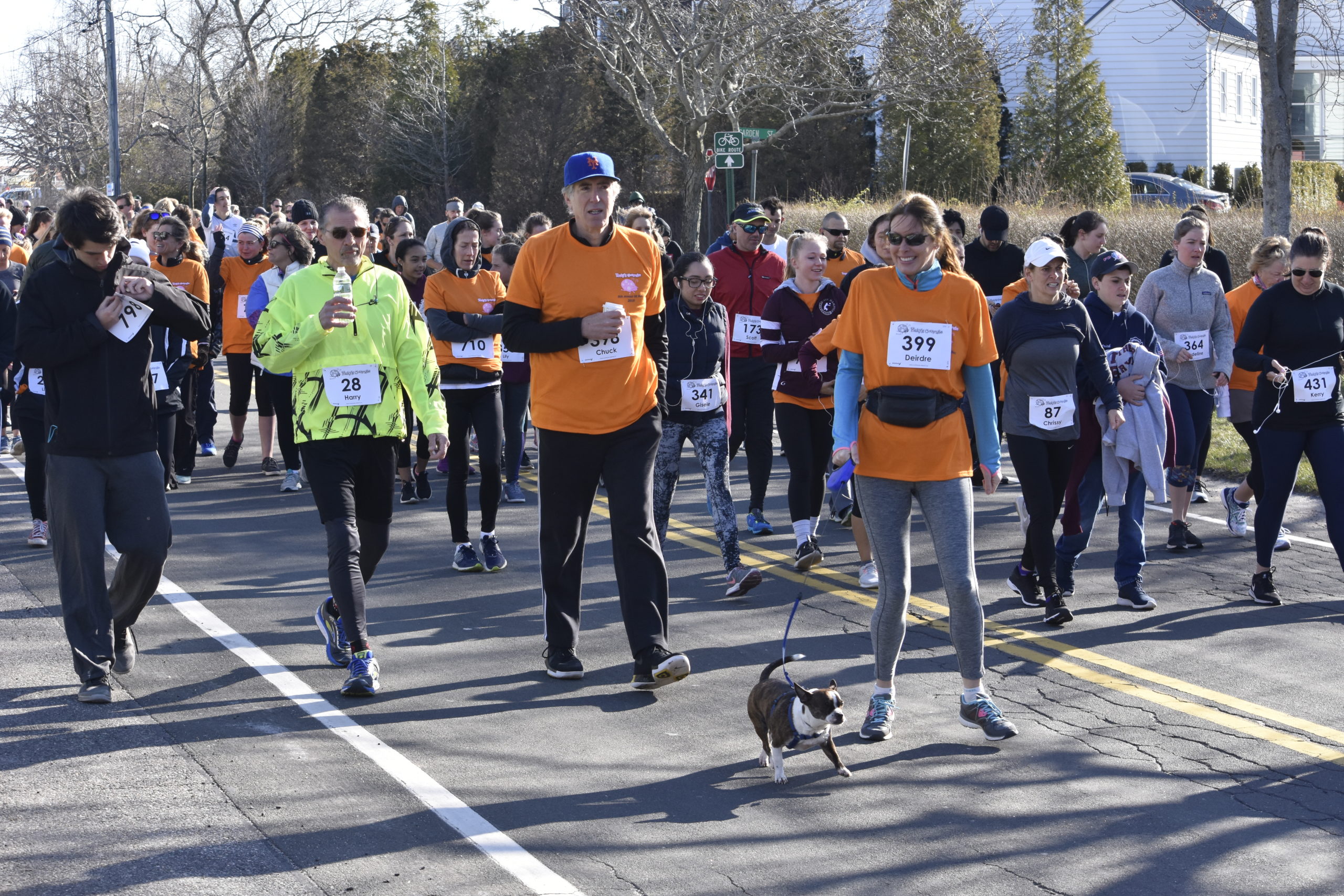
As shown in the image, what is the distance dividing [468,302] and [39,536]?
3277 millimetres

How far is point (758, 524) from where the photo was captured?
32.2 ft

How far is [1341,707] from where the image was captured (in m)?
6.02

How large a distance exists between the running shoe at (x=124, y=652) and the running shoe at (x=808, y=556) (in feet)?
12.6

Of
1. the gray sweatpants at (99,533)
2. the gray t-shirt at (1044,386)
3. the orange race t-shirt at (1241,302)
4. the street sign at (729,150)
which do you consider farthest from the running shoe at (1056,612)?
the street sign at (729,150)

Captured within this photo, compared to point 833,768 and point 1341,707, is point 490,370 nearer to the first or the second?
point 833,768

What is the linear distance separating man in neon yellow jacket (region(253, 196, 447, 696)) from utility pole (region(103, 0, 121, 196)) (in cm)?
3487

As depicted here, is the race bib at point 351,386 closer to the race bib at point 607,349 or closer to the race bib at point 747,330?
the race bib at point 607,349

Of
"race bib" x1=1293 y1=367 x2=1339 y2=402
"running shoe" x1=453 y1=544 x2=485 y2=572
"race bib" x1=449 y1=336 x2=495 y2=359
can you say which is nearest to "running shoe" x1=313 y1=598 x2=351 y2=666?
"running shoe" x1=453 y1=544 x2=485 y2=572

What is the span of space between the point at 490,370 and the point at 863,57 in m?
26.4

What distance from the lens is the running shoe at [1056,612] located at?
7395 millimetres

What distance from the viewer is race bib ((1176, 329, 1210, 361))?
8961 millimetres

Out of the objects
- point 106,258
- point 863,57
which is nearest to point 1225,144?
point 863,57

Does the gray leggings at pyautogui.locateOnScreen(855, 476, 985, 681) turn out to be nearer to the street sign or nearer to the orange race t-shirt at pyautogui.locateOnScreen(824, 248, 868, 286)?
the orange race t-shirt at pyautogui.locateOnScreen(824, 248, 868, 286)

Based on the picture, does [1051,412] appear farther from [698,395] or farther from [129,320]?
[129,320]
